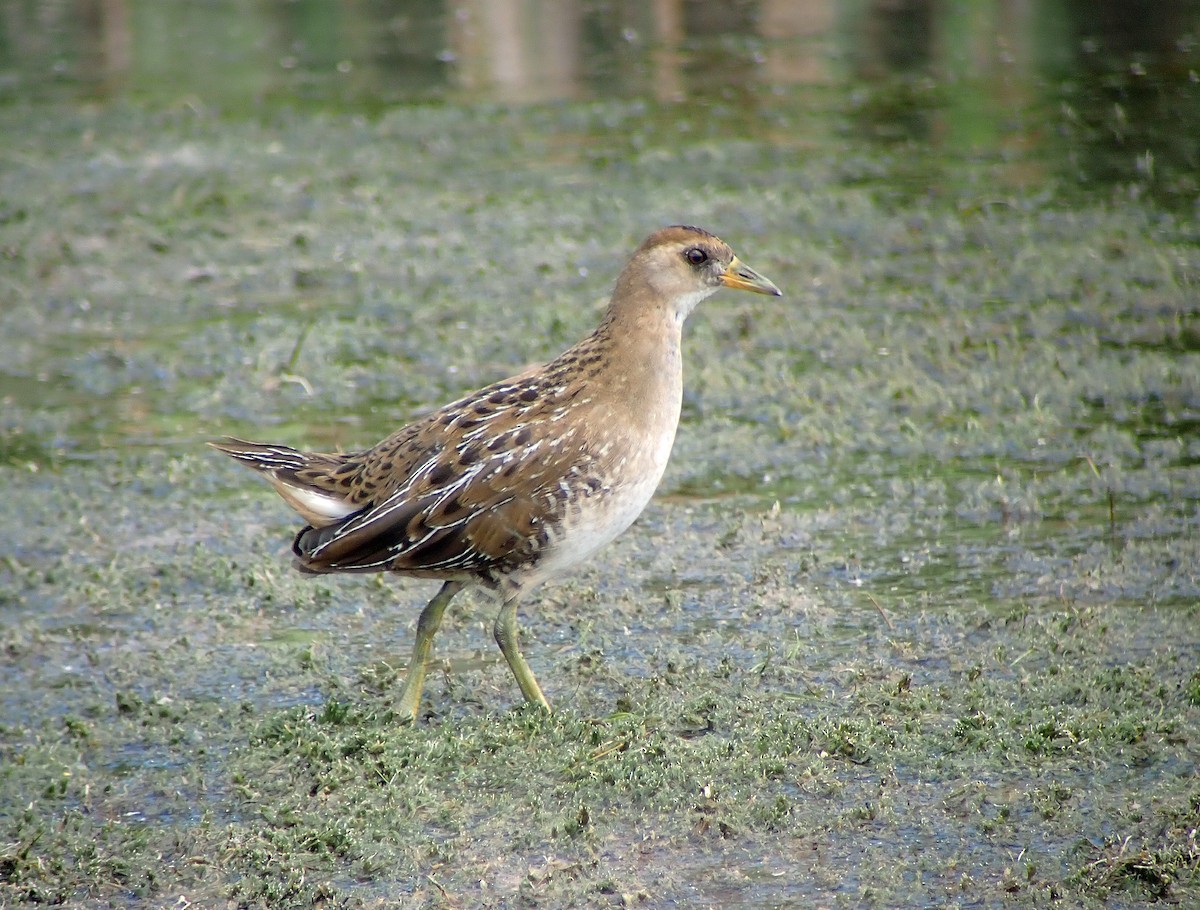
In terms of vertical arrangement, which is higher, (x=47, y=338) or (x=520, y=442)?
(x=520, y=442)

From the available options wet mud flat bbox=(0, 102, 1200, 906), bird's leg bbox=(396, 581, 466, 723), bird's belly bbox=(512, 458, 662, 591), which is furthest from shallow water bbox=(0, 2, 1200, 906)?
bird's belly bbox=(512, 458, 662, 591)

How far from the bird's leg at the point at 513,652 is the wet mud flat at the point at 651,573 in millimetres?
86

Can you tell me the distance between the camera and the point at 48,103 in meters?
13.9

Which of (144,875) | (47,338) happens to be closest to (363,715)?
(144,875)

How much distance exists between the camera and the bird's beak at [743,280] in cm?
554

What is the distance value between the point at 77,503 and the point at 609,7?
10.8 m

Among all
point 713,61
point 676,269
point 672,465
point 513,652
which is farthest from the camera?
point 713,61

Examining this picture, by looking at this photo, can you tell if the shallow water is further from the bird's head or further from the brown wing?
the bird's head

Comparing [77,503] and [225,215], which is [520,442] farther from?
[225,215]

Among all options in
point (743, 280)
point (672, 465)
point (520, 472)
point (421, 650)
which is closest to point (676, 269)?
point (743, 280)

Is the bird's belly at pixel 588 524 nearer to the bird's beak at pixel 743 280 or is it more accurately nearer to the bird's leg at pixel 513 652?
the bird's leg at pixel 513 652

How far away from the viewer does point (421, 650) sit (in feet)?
17.1

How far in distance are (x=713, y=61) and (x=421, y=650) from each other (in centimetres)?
1017

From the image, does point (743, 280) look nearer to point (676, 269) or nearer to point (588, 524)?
point (676, 269)
